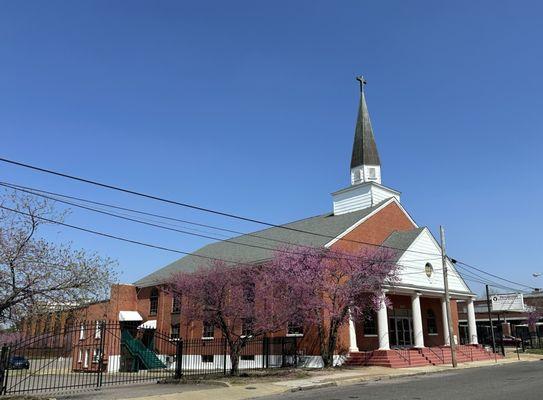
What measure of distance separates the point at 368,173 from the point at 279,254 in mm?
15794

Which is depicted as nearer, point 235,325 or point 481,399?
point 481,399

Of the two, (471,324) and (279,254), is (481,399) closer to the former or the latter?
(279,254)

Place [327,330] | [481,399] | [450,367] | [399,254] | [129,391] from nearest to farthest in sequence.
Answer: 1. [481,399]
2. [129,391]
3. [450,367]
4. [327,330]
5. [399,254]

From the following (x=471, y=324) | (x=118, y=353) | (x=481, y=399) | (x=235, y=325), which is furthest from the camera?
(x=118, y=353)

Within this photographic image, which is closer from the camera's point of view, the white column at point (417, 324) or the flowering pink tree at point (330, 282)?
the flowering pink tree at point (330, 282)

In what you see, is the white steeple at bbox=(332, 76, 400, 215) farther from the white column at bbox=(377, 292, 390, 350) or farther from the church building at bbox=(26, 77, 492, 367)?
the white column at bbox=(377, 292, 390, 350)

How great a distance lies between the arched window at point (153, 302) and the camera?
45344 mm

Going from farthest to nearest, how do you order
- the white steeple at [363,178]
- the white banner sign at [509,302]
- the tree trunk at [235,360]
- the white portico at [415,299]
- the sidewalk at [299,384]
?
1. the white banner sign at [509,302]
2. the white steeple at [363,178]
3. the white portico at [415,299]
4. the tree trunk at [235,360]
5. the sidewalk at [299,384]

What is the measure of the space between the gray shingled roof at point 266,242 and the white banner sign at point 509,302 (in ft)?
86.0

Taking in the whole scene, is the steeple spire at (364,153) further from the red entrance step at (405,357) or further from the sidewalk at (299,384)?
the sidewalk at (299,384)

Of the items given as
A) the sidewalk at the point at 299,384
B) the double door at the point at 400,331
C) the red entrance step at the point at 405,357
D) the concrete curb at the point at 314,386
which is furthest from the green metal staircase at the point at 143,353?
the concrete curb at the point at 314,386

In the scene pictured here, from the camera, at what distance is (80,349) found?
142 ft

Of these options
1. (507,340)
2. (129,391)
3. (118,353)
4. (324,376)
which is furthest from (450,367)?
(507,340)

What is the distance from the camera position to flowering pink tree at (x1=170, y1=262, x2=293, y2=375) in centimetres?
2483
